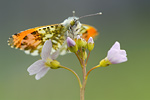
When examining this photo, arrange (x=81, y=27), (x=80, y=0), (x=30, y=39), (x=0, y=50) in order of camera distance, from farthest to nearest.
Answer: (x=80, y=0) → (x=0, y=50) → (x=81, y=27) → (x=30, y=39)

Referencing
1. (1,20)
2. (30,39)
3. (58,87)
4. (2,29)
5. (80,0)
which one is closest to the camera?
(30,39)

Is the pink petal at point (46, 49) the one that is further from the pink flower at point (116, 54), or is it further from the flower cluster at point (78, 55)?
the pink flower at point (116, 54)

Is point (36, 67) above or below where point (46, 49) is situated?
below

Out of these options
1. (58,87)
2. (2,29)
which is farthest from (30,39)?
(2,29)

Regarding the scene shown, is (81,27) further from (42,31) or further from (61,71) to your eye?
(61,71)

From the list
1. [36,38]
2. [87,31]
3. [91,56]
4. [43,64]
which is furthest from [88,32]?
[91,56]

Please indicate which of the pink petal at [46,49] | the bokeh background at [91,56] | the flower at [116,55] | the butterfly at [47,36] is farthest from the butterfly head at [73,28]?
the bokeh background at [91,56]

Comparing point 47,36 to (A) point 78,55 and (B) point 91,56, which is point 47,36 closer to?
(A) point 78,55
